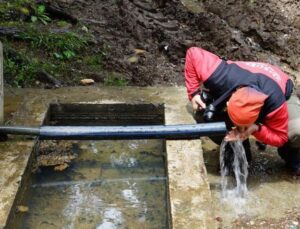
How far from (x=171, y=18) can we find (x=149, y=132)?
3640 mm

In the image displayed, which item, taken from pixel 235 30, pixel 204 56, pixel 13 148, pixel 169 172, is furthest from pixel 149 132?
pixel 235 30

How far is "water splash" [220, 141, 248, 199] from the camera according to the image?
4.38m

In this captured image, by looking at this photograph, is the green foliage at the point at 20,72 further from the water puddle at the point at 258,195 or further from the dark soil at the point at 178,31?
the water puddle at the point at 258,195

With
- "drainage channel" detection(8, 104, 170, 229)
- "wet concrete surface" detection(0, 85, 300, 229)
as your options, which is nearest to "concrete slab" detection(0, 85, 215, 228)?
"wet concrete surface" detection(0, 85, 300, 229)

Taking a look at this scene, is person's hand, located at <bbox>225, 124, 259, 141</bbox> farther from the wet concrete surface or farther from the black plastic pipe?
the wet concrete surface

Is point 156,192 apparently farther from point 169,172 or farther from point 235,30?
point 235,30

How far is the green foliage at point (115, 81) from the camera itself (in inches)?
238

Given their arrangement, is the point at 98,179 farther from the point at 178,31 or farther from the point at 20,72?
the point at 178,31

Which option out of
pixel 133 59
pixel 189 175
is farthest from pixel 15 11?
pixel 189 175

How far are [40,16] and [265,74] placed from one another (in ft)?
12.8

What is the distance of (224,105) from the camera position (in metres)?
4.23

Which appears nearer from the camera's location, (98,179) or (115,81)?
(98,179)

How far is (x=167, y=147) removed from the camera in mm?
4543

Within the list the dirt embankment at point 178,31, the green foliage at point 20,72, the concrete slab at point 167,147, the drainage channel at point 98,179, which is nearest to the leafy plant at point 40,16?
the dirt embankment at point 178,31
